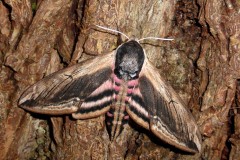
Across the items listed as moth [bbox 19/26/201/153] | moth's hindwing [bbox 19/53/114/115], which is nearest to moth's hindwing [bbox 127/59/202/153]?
moth [bbox 19/26/201/153]

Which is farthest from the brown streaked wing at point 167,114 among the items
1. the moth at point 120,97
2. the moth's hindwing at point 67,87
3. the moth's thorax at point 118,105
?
the moth's hindwing at point 67,87

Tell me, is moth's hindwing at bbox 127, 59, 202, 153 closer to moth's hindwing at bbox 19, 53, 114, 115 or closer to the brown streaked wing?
the brown streaked wing

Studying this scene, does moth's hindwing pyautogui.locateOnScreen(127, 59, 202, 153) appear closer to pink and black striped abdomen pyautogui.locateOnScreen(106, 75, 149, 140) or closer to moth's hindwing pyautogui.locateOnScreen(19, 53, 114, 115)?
pink and black striped abdomen pyautogui.locateOnScreen(106, 75, 149, 140)

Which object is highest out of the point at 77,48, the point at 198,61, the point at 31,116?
the point at 77,48

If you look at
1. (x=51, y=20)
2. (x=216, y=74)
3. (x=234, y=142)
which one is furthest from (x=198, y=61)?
(x=51, y=20)

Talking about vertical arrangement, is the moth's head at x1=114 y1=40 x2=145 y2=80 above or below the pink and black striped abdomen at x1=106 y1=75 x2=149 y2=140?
above

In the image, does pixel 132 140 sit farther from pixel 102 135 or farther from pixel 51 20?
pixel 51 20
